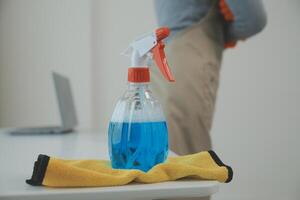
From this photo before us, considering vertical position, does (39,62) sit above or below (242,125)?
above

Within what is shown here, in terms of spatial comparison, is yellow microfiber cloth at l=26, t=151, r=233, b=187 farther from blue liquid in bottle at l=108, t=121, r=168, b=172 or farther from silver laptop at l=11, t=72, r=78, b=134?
silver laptop at l=11, t=72, r=78, b=134

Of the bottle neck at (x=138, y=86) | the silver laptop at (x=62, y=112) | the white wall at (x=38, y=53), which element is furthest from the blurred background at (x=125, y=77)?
the bottle neck at (x=138, y=86)

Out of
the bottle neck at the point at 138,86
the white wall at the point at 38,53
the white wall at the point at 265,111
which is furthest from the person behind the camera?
the white wall at the point at 265,111

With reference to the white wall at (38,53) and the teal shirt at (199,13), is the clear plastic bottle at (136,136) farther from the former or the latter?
the white wall at (38,53)

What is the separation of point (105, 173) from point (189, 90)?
607 millimetres

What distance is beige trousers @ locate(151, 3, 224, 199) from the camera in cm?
110

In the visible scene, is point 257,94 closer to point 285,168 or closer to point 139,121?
point 285,168

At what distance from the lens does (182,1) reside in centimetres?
116

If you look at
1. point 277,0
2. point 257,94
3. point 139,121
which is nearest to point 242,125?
point 257,94

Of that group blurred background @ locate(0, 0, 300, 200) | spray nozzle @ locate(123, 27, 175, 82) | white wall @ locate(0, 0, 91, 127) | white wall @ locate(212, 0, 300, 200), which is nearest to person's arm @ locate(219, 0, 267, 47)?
spray nozzle @ locate(123, 27, 175, 82)

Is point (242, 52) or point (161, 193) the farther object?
point (242, 52)

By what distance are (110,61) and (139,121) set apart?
2.17 meters

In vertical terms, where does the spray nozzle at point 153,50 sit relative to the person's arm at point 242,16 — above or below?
below

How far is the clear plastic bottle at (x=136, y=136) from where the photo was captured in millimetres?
575
